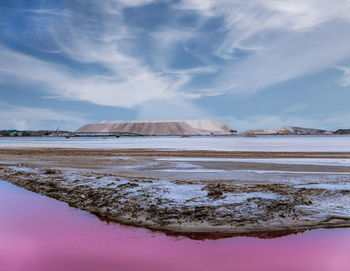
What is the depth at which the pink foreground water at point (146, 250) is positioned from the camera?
442 centimetres

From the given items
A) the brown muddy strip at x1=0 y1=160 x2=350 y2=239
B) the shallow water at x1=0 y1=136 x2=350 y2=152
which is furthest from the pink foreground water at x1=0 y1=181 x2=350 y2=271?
the shallow water at x1=0 y1=136 x2=350 y2=152

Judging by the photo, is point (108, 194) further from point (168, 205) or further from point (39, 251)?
point (39, 251)

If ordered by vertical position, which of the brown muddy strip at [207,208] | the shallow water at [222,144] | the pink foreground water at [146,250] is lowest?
the pink foreground water at [146,250]

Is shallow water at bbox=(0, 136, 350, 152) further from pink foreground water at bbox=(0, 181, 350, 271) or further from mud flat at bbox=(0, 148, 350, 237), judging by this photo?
pink foreground water at bbox=(0, 181, 350, 271)

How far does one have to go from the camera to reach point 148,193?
8625 millimetres

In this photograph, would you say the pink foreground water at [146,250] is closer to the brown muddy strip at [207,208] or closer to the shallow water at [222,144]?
the brown muddy strip at [207,208]

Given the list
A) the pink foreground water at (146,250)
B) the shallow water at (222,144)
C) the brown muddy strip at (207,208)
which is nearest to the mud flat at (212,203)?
the brown muddy strip at (207,208)

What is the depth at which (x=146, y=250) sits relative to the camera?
4.99m

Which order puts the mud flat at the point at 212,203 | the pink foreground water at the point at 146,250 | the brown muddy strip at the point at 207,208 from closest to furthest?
the pink foreground water at the point at 146,250 → the brown muddy strip at the point at 207,208 → the mud flat at the point at 212,203

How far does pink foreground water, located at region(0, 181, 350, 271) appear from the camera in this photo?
14.5ft

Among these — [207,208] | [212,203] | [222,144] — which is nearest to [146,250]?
[207,208]

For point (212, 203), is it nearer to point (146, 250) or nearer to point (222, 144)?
point (146, 250)

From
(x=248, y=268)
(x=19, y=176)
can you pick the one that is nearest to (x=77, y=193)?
(x=19, y=176)

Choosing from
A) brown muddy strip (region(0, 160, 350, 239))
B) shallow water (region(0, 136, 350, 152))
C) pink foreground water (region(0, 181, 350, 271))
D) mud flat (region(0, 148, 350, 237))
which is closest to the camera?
pink foreground water (region(0, 181, 350, 271))
